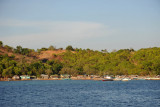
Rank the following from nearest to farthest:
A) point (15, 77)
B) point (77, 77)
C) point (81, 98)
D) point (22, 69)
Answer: point (81, 98) → point (15, 77) → point (22, 69) → point (77, 77)

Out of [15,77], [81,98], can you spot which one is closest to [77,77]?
[15,77]

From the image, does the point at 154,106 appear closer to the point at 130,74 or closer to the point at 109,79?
the point at 109,79

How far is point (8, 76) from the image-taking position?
570 ft

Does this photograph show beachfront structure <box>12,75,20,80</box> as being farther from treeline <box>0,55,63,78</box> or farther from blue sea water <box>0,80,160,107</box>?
blue sea water <box>0,80,160,107</box>

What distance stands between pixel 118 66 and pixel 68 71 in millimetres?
36814

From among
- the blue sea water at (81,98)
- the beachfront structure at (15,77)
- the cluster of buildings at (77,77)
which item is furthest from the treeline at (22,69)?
the blue sea water at (81,98)

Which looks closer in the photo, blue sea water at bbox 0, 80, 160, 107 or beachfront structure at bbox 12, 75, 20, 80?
blue sea water at bbox 0, 80, 160, 107

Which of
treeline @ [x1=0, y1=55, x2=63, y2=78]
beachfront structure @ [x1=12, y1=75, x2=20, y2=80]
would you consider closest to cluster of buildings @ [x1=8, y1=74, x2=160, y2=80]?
beachfront structure @ [x1=12, y1=75, x2=20, y2=80]

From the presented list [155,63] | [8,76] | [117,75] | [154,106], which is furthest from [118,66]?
[154,106]

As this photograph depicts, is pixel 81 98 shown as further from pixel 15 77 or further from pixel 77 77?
pixel 77 77

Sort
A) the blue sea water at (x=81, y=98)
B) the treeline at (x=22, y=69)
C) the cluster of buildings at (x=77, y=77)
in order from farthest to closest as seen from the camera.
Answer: the cluster of buildings at (x=77, y=77), the treeline at (x=22, y=69), the blue sea water at (x=81, y=98)

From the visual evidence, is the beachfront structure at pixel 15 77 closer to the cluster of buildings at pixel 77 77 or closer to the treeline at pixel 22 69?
the cluster of buildings at pixel 77 77

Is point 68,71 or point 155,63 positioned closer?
point 155,63

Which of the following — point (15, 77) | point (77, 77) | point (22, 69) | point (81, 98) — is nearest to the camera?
point (81, 98)
